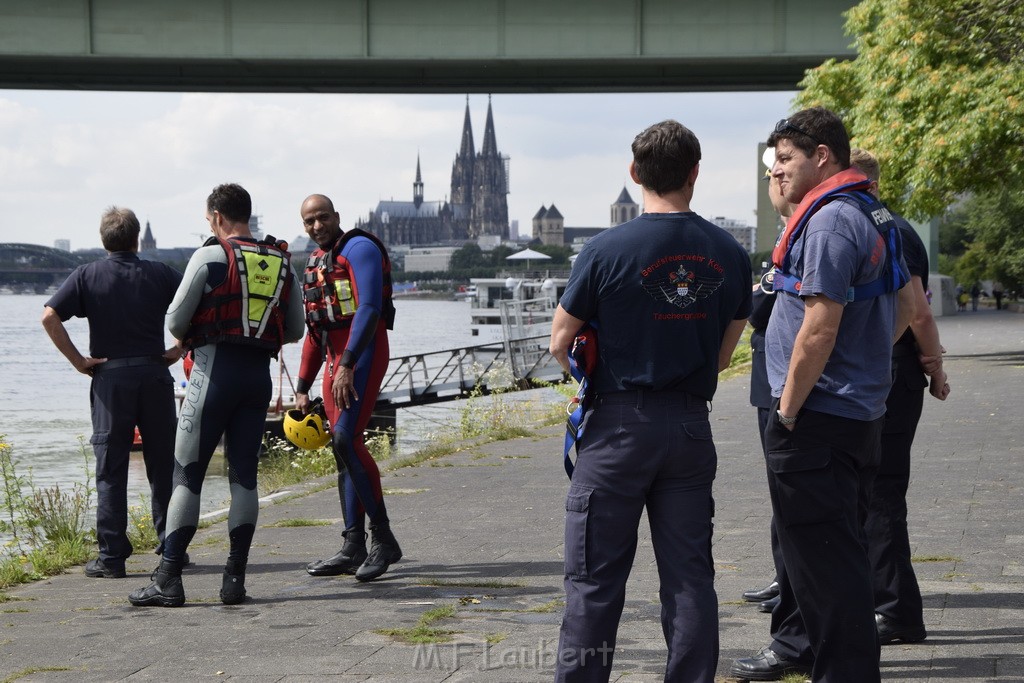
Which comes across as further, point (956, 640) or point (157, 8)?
point (157, 8)

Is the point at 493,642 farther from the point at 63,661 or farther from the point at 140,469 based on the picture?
the point at 140,469

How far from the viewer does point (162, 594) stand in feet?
18.6

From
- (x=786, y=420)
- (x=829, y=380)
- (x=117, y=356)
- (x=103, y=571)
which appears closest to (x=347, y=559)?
(x=103, y=571)

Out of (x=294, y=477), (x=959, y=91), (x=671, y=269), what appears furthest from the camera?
(x=959, y=91)

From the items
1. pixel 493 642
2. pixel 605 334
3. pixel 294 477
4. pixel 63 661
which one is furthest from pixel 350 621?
pixel 294 477

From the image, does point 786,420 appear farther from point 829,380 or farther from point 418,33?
point 418,33

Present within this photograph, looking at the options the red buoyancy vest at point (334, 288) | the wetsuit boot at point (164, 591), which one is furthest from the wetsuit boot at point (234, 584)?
the red buoyancy vest at point (334, 288)

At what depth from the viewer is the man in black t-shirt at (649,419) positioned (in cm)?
368

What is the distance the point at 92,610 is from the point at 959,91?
1822 cm

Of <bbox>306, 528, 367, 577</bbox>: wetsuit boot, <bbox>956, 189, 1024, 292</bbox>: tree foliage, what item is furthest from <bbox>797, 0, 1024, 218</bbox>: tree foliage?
<bbox>956, 189, 1024, 292</bbox>: tree foliage

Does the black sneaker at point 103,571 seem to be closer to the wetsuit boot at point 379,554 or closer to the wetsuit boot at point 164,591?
the wetsuit boot at point 164,591

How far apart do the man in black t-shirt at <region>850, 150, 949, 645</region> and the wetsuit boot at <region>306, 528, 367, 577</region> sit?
2.62 metres

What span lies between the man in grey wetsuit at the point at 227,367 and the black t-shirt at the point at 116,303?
33.5 inches

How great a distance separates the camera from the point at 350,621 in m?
5.32
